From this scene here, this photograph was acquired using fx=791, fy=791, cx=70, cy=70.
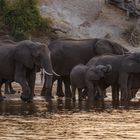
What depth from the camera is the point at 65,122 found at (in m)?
17.7

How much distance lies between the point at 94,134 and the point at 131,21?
31.6 meters

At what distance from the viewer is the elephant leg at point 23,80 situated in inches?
928

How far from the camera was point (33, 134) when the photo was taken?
15.6 m

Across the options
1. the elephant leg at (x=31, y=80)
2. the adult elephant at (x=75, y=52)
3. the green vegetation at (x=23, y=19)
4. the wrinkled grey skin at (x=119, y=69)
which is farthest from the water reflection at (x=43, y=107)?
the green vegetation at (x=23, y=19)

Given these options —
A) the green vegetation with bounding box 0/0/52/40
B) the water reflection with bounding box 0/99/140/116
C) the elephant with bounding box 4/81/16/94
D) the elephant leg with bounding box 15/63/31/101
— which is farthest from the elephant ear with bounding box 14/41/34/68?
the green vegetation with bounding box 0/0/52/40

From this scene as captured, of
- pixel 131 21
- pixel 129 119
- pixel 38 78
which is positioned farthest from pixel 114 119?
pixel 131 21

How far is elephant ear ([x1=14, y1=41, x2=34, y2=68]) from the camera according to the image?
2367 cm

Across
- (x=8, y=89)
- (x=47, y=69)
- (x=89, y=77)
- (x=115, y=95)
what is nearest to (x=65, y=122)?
(x=47, y=69)

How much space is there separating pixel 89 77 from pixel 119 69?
1359 mm

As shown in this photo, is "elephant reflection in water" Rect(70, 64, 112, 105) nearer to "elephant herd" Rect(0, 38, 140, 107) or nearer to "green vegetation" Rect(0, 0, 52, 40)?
"elephant herd" Rect(0, 38, 140, 107)

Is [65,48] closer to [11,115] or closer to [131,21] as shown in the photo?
[11,115]

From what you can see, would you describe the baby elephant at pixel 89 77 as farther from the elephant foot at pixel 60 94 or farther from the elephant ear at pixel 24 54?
the elephant foot at pixel 60 94

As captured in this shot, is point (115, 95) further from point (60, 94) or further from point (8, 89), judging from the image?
point (8, 89)

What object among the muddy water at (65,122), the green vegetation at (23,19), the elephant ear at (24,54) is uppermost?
the green vegetation at (23,19)
